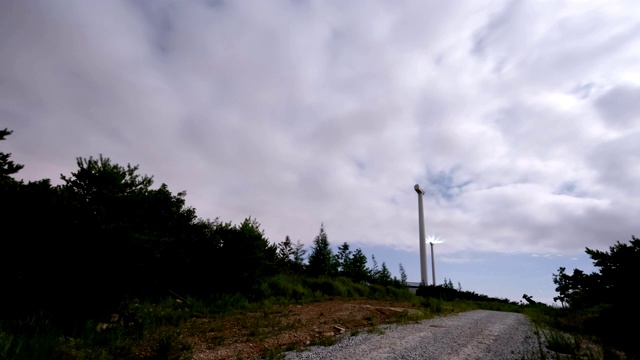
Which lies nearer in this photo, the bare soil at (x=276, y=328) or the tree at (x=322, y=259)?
the bare soil at (x=276, y=328)

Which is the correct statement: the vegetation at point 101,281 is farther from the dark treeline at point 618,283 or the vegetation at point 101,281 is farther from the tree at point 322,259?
the tree at point 322,259

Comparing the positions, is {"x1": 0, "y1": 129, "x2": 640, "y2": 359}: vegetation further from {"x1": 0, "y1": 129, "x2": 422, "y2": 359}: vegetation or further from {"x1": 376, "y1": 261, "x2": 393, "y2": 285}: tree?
{"x1": 376, "y1": 261, "x2": 393, "y2": 285}: tree

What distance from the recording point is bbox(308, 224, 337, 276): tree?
1082 inches

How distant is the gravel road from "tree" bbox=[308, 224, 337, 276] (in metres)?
16.2

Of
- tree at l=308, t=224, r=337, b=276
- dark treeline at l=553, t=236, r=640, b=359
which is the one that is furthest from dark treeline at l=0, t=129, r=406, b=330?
tree at l=308, t=224, r=337, b=276

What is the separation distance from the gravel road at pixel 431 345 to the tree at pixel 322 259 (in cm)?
1619

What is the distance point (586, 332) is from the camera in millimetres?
11727

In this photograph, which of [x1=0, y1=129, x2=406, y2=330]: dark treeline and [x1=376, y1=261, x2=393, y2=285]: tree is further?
[x1=376, y1=261, x2=393, y2=285]: tree

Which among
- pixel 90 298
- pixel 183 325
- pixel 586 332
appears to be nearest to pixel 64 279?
pixel 90 298

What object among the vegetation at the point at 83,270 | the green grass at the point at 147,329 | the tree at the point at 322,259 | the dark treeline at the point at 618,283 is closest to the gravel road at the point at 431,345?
the green grass at the point at 147,329

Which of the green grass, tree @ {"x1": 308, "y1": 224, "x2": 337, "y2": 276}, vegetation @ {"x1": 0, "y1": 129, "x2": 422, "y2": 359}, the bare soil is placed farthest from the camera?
tree @ {"x1": 308, "y1": 224, "x2": 337, "y2": 276}

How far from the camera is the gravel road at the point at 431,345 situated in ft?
24.8

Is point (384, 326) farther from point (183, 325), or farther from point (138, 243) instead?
point (138, 243)

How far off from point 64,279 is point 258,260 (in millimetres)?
9395
